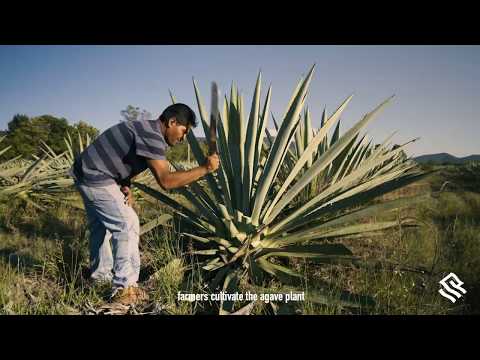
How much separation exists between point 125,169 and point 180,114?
0.46 meters

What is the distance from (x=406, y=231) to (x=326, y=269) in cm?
120

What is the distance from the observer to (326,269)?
2385mm

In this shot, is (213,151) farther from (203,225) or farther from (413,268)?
(413,268)

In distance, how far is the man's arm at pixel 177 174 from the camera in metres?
1.93

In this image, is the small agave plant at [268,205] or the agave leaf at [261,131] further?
the agave leaf at [261,131]

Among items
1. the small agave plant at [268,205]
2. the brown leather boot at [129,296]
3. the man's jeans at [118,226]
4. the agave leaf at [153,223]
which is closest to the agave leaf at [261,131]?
the small agave plant at [268,205]

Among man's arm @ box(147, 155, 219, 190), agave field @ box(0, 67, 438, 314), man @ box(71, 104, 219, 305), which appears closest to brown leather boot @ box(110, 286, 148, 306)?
man @ box(71, 104, 219, 305)

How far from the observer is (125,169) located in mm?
2127

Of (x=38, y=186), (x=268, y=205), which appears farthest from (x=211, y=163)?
(x=38, y=186)

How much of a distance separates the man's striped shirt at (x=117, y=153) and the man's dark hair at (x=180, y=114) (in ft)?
0.22

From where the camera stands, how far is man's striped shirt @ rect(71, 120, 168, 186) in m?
2.02

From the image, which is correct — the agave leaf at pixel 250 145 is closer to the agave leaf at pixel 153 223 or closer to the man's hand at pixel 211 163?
the man's hand at pixel 211 163

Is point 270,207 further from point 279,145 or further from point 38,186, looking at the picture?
point 38,186

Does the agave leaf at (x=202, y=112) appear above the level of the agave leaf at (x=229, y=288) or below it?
above
